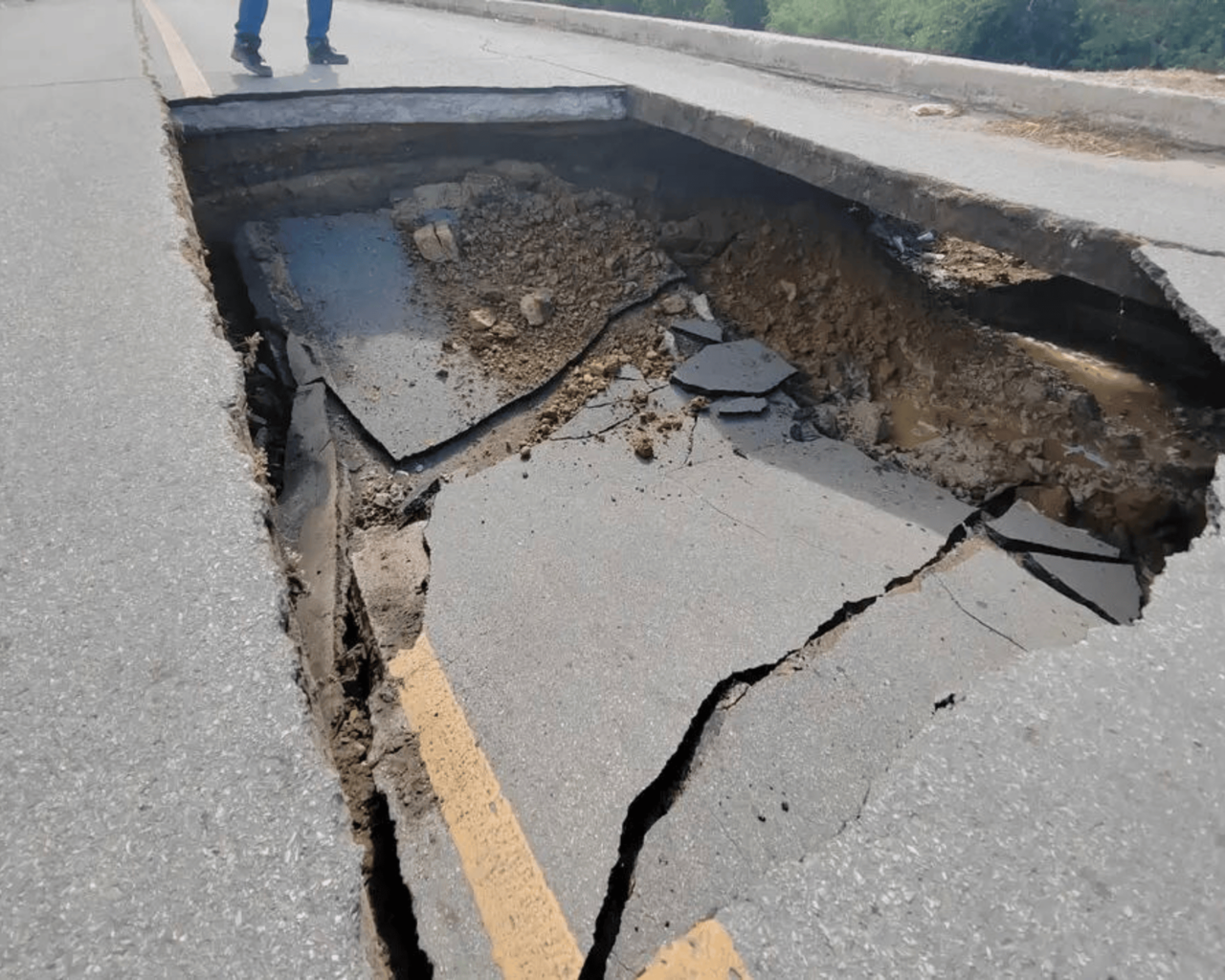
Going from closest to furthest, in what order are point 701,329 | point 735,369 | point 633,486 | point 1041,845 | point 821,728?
point 1041,845 → point 821,728 → point 633,486 → point 735,369 → point 701,329

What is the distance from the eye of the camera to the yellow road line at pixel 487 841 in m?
1.72

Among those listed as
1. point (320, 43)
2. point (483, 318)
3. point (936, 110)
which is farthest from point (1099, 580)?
point (320, 43)

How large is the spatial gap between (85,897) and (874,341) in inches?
160

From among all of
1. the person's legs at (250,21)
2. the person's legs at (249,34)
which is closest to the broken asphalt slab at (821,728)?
the person's legs at (249,34)

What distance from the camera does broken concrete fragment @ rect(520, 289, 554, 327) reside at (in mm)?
4312

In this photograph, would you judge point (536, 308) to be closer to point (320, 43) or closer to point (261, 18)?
point (320, 43)

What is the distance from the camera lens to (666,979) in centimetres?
148

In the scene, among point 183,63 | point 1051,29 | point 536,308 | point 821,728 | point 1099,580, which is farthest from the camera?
point 1051,29

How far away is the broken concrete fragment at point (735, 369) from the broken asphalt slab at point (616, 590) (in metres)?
0.32

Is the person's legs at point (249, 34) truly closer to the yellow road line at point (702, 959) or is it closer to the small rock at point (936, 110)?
the small rock at point (936, 110)

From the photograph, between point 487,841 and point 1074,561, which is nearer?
point 487,841

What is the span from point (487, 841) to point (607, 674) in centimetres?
64

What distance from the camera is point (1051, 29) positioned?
20.0 m

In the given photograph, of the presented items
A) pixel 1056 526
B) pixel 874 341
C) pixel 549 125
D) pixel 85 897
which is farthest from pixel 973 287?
pixel 85 897
